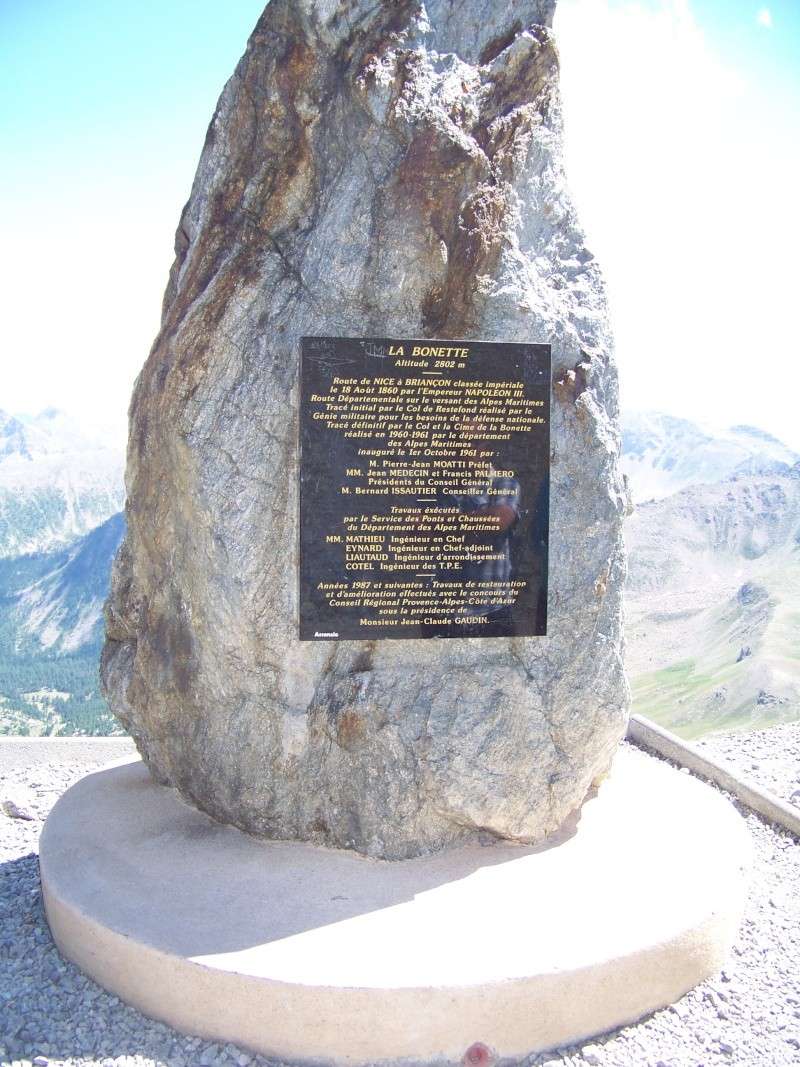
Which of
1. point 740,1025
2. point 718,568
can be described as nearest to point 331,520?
point 740,1025

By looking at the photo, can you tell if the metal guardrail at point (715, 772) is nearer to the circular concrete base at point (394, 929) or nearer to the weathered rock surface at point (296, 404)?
the circular concrete base at point (394, 929)

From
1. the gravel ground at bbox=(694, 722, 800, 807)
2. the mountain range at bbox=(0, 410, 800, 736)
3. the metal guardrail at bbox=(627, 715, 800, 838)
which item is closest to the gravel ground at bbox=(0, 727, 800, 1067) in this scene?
the metal guardrail at bbox=(627, 715, 800, 838)

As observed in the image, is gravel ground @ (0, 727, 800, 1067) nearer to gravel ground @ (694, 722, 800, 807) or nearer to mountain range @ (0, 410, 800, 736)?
gravel ground @ (694, 722, 800, 807)

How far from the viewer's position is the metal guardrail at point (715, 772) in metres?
8.20

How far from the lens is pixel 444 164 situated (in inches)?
236

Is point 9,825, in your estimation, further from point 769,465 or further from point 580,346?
point 769,465

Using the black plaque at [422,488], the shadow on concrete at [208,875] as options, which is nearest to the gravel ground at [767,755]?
the shadow on concrete at [208,875]

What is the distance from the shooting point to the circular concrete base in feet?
16.0

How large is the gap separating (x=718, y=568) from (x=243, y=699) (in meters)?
106

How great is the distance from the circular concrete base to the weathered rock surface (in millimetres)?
398

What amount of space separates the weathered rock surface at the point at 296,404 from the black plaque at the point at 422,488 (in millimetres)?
154

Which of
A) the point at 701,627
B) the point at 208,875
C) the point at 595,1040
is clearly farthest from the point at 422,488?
the point at 701,627

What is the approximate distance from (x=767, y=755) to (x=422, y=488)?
6382 mm

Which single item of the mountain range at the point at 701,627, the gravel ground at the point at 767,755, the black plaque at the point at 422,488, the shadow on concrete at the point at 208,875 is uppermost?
the black plaque at the point at 422,488
